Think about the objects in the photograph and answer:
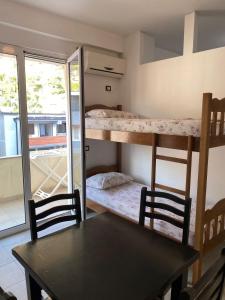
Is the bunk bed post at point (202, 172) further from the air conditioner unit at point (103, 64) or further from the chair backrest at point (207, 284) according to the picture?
the air conditioner unit at point (103, 64)

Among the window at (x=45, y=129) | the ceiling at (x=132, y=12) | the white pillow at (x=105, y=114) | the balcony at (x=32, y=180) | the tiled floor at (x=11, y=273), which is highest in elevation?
the ceiling at (x=132, y=12)

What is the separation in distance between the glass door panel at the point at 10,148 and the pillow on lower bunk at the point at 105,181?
928 millimetres

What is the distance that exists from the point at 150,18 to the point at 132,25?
1.00 ft

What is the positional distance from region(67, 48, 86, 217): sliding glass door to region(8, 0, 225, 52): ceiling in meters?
0.50

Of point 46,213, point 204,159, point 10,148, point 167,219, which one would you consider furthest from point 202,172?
point 10,148

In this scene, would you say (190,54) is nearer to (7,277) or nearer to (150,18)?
(150,18)

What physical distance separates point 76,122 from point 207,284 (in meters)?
2.32

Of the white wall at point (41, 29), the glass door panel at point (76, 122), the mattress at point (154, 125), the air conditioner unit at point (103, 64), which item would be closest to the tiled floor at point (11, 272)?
the glass door panel at point (76, 122)

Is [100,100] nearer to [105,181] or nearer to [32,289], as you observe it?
[105,181]

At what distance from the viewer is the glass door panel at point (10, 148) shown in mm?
2680

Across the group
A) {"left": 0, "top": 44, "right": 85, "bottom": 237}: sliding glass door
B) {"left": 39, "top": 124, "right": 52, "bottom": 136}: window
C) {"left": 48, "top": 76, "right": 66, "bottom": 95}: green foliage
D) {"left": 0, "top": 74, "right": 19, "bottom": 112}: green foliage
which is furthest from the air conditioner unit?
{"left": 39, "top": 124, "right": 52, "bottom": 136}: window

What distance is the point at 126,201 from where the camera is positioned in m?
2.67

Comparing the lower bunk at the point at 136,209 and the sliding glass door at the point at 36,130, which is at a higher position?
the sliding glass door at the point at 36,130

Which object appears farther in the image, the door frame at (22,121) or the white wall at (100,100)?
the white wall at (100,100)
